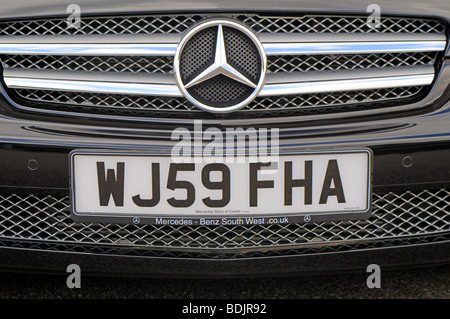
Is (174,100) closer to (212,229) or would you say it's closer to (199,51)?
(199,51)

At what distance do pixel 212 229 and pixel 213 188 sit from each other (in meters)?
0.13

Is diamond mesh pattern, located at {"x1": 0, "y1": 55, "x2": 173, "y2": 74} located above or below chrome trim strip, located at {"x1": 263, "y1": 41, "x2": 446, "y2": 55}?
below

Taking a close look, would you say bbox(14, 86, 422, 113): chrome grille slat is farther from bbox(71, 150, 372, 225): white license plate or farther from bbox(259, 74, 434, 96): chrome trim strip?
bbox(71, 150, 372, 225): white license plate

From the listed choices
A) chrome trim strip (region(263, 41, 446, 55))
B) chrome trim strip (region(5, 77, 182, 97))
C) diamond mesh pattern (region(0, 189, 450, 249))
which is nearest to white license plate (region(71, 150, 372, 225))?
diamond mesh pattern (region(0, 189, 450, 249))

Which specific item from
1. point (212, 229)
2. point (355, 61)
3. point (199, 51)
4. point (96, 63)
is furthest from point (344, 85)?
point (96, 63)

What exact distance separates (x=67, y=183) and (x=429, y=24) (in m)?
1.07

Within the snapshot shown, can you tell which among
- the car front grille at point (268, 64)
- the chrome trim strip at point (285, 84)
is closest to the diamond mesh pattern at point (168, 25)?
the car front grille at point (268, 64)

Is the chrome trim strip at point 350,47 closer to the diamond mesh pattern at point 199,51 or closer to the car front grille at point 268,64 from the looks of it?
the car front grille at point 268,64

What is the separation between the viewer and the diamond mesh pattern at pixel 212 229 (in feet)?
5.81

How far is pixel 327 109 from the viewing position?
5.82 feet

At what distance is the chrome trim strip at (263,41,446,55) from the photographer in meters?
1.72
